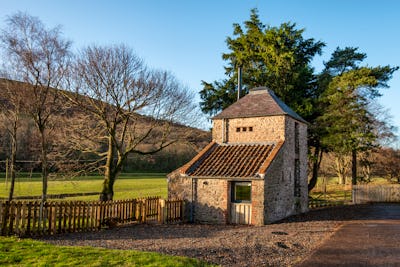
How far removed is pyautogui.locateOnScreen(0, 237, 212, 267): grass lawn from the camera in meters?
8.06

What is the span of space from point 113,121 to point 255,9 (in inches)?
747

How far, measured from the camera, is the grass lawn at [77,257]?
317 inches

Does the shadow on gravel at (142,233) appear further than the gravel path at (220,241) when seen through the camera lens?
Yes

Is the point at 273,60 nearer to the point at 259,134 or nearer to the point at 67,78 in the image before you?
the point at 259,134

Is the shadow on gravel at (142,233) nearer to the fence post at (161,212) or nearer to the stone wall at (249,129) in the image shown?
the fence post at (161,212)

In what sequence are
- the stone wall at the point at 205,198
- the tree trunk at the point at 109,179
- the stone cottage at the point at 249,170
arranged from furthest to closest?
1. the tree trunk at the point at 109,179
2. the stone wall at the point at 205,198
3. the stone cottage at the point at 249,170

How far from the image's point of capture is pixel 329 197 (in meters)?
34.0

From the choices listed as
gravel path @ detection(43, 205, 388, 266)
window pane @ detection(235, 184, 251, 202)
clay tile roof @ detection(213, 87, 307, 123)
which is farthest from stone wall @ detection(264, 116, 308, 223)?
gravel path @ detection(43, 205, 388, 266)

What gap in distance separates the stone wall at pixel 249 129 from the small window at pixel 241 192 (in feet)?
12.4

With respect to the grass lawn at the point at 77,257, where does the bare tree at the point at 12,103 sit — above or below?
above

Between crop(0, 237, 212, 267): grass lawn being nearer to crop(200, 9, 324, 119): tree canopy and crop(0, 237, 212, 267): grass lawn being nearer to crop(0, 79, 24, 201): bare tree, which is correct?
crop(0, 79, 24, 201): bare tree

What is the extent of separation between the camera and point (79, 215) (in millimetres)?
13922

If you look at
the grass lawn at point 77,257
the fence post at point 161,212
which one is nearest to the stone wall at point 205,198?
the fence post at point 161,212

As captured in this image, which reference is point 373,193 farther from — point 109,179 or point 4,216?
point 4,216
